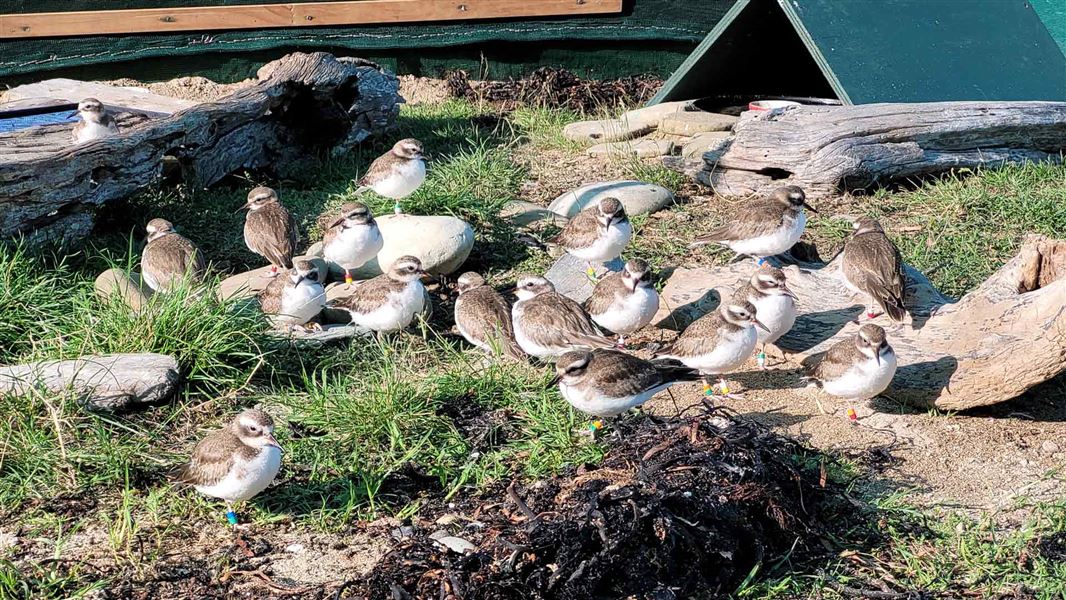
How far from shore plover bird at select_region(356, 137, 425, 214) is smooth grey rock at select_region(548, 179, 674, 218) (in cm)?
128

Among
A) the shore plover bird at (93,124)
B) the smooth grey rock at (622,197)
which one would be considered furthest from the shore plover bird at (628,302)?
the shore plover bird at (93,124)

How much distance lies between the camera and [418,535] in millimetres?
5203

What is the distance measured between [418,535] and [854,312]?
3.69 m

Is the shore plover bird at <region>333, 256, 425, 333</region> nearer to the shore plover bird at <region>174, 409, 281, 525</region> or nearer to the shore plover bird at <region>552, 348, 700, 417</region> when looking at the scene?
the shore plover bird at <region>552, 348, 700, 417</region>

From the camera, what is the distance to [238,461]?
5.41 metres

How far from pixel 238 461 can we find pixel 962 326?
431cm

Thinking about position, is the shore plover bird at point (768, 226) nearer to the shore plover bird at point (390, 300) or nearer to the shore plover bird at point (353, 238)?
the shore plover bird at point (390, 300)

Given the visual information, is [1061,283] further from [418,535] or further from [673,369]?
[418,535]

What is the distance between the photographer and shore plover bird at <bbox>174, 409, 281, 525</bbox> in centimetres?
541

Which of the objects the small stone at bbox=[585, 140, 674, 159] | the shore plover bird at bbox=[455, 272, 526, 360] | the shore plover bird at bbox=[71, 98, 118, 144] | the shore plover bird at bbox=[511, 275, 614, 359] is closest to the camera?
the shore plover bird at bbox=[511, 275, 614, 359]

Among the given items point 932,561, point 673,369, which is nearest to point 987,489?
point 932,561

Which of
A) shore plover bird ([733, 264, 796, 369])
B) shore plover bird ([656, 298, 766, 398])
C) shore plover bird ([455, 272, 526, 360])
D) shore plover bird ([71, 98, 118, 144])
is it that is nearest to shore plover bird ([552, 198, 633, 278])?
shore plover bird ([455, 272, 526, 360])

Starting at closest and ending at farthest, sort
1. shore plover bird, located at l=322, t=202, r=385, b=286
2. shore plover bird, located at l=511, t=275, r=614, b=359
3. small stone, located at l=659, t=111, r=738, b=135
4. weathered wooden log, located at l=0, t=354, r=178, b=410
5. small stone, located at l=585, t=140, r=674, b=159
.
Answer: weathered wooden log, located at l=0, t=354, r=178, b=410
shore plover bird, located at l=511, t=275, r=614, b=359
shore plover bird, located at l=322, t=202, r=385, b=286
small stone, located at l=585, t=140, r=674, b=159
small stone, located at l=659, t=111, r=738, b=135

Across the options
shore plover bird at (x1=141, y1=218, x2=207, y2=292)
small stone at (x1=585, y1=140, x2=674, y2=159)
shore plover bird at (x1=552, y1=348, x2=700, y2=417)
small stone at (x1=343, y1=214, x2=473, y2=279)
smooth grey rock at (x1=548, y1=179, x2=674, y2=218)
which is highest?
shore plover bird at (x1=552, y1=348, x2=700, y2=417)
